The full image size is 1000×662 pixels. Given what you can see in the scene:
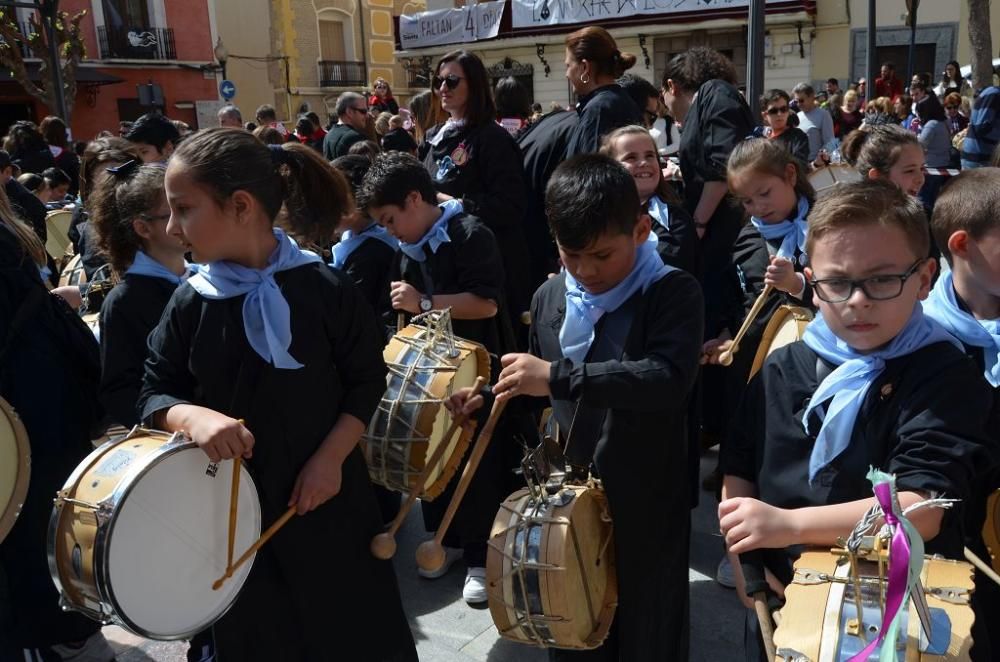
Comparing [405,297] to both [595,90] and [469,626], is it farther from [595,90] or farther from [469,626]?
[595,90]

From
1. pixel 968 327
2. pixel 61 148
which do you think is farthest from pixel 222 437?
pixel 61 148

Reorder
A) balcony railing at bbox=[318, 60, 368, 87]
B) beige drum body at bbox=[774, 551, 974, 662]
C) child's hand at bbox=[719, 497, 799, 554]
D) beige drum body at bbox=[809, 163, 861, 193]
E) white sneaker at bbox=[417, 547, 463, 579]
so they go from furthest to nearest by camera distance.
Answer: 1. balcony railing at bbox=[318, 60, 368, 87]
2. beige drum body at bbox=[809, 163, 861, 193]
3. white sneaker at bbox=[417, 547, 463, 579]
4. child's hand at bbox=[719, 497, 799, 554]
5. beige drum body at bbox=[774, 551, 974, 662]

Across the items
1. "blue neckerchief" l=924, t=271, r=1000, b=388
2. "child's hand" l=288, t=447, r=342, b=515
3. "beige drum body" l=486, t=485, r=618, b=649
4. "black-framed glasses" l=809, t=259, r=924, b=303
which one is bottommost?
"beige drum body" l=486, t=485, r=618, b=649

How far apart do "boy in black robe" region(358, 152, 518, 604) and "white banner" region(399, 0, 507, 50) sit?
948 inches

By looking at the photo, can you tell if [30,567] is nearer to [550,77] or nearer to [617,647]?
[617,647]

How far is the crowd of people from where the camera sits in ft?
5.86

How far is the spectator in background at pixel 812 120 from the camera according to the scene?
9867 millimetres

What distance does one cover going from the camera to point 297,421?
232 centimetres

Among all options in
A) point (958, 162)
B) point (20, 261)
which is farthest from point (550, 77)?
point (20, 261)

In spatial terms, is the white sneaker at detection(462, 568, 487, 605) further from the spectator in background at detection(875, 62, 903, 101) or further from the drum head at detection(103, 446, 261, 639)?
the spectator in background at detection(875, 62, 903, 101)

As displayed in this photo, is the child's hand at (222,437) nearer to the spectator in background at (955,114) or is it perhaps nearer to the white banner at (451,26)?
the spectator in background at (955,114)

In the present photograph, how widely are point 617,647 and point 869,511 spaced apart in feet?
3.60

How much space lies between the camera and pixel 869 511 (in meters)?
1.54

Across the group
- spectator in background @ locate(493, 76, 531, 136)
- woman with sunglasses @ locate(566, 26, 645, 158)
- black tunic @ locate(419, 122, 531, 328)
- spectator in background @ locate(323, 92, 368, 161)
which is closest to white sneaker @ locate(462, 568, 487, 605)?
black tunic @ locate(419, 122, 531, 328)
